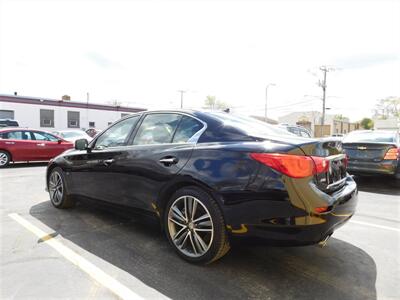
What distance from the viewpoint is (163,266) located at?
2.88 meters

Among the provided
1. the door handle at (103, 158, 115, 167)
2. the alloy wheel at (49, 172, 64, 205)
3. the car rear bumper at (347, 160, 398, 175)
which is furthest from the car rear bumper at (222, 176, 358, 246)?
the car rear bumper at (347, 160, 398, 175)

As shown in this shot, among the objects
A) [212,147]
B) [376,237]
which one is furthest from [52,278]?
[376,237]

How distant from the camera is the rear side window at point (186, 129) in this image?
10.3ft

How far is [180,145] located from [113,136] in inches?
54.7

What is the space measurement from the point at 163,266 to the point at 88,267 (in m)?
0.72

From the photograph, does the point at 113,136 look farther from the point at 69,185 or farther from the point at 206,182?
the point at 206,182

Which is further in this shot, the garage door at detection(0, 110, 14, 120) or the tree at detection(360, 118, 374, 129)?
the tree at detection(360, 118, 374, 129)

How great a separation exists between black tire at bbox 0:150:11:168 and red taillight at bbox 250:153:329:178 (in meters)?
10.3

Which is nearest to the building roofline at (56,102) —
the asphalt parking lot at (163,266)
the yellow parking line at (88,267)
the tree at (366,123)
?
the asphalt parking lot at (163,266)

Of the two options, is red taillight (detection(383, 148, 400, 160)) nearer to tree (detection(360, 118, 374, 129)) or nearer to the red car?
the red car

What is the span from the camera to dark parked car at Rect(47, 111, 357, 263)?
2438mm

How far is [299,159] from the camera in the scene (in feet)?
8.09

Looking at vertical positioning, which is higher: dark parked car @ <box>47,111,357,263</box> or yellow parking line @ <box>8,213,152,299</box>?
dark parked car @ <box>47,111,357,263</box>

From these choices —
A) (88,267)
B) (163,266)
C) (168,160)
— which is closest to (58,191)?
(88,267)
